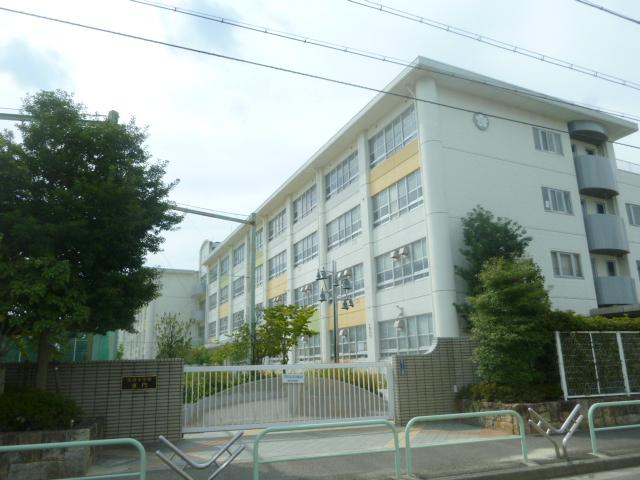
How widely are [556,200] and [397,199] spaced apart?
6.92 meters

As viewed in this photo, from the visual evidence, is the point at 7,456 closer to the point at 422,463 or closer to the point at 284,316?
the point at 422,463

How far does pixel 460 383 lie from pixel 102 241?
32.2 feet

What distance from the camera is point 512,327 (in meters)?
12.6

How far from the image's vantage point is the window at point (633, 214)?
84.7ft

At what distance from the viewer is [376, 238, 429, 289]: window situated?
66.2 ft

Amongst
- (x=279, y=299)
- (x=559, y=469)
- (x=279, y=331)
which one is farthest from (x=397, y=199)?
(x=559, y=469)

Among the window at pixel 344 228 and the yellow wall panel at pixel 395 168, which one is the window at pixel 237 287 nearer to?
the window at pixel 344 228

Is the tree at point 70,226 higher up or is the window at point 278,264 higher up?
the window at point 278,264

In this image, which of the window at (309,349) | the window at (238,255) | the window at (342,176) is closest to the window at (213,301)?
the window at (238,255)

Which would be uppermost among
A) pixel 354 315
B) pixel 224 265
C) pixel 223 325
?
pixel 224 265

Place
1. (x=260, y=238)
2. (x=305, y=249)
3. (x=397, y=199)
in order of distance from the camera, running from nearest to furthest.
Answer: (x=397, y=199) → (x=305, y=249) → (x=260, y=238)

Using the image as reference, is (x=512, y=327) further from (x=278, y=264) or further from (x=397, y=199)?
(x=278, y=264)

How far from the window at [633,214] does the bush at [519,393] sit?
16626 millimetres

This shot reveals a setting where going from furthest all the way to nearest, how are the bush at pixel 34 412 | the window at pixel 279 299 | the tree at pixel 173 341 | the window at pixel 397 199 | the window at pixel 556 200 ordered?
the window at pixel 279 299
the tree at pixel 173 341
the window at pixel 556 200
the window at pixel 397 199
the bush at pixel 34 412
